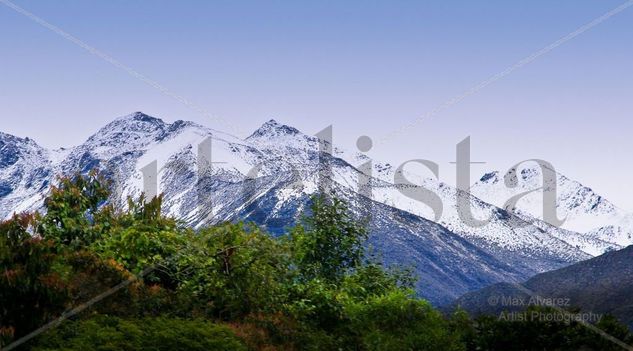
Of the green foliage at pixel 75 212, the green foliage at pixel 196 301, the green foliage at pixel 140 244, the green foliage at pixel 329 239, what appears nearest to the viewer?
the green foliage at pixel 196 301

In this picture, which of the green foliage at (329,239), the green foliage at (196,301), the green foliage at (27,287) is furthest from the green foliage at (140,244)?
the green foliage at (329,239)

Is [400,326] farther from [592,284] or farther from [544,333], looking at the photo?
[592,284]

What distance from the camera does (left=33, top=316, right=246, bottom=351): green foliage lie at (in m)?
12.1

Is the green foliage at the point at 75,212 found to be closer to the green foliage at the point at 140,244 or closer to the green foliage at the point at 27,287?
the green foliage at the point at 140,244

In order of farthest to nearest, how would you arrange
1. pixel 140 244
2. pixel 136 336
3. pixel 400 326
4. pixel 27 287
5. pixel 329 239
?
pixel 329 239, pixel 140 244, pixel 400 326, pixel 136 336, pixel 27 287

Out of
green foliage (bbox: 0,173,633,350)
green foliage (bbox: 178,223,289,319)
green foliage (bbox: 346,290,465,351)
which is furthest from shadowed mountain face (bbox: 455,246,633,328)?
green foliage (bbox: 346,290,465,351)

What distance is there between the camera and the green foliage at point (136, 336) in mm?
12133

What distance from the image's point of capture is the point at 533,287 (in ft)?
615

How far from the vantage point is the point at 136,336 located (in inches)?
491

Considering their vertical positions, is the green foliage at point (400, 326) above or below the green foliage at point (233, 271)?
below

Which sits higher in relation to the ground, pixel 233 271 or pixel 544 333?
pixel 233 271

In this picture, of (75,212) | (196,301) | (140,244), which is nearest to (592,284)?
(75,212)

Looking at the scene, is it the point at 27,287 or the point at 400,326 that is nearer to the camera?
the point at 27,287

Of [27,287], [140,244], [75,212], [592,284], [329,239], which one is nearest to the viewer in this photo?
[27,287]
